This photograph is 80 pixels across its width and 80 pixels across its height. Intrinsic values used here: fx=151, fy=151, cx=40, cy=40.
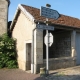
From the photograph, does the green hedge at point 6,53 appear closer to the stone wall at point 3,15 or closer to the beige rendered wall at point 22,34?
the beige rendered wall at point 22,34

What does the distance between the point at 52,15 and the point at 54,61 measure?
355cm

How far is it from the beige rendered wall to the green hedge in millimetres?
498

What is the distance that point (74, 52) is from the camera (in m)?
12.3

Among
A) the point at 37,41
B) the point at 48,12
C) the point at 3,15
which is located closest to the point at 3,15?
the point at 3,15

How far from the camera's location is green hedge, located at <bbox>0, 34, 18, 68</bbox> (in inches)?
471

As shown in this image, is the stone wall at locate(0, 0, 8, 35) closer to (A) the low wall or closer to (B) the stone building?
(B) the stone building

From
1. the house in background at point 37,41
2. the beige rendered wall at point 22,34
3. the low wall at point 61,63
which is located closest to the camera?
the house in background at point 37,41

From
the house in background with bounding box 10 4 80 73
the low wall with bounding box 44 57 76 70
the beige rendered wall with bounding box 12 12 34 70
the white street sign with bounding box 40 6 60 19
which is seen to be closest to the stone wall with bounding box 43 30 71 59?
the house in background with bounding box 10 4 80 73

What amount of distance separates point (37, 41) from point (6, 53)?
3412mm

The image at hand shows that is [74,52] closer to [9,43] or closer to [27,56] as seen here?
[27,56]

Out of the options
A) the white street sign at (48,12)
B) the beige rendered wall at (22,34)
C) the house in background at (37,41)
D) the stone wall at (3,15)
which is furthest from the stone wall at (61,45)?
the stone wall at (3,15)

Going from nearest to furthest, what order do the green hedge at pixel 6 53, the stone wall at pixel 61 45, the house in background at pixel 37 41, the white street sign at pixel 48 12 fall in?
the white street sign at pixel 48 12
the house in background at pixel 37 41
the green hedge at pixel 6 53
the stone wall at pixel 61 45

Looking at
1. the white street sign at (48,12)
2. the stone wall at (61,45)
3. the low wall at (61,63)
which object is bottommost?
the low wall at (61,63)

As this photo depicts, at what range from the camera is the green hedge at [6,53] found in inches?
471
